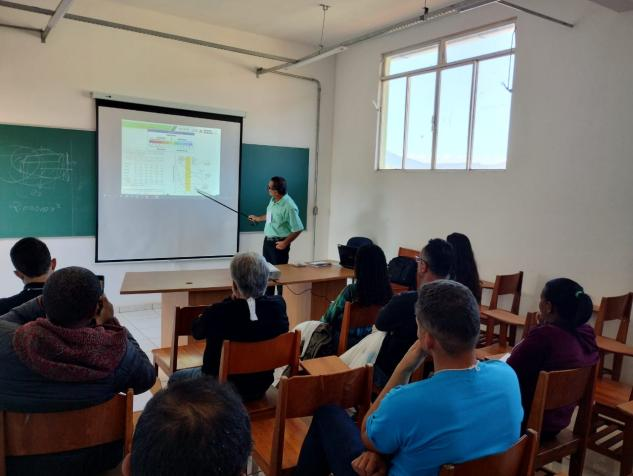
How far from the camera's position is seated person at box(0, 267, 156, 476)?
55.2 inches

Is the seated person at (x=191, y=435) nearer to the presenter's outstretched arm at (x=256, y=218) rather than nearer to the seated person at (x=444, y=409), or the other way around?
the seated person at (x=444, y=409)

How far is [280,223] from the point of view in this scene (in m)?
Result: 5.46

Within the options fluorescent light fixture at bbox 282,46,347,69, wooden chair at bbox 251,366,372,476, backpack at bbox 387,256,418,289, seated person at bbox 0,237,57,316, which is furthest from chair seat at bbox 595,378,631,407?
fluorescent light fixture at bbox 282,46,347,69

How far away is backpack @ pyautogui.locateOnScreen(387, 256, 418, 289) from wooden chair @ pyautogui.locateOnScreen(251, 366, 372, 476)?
7.20ft

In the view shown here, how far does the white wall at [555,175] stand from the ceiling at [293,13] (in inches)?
17.7

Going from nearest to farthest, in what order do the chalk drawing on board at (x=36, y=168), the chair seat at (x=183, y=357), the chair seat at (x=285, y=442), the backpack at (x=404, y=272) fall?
1. the chair seat at (x=285, y=442)
2. the chair seat at (x=183, y=357)
3. the backpack at (x=404, y=272)
4. the chalk drawing on board at (x=36, y=168)

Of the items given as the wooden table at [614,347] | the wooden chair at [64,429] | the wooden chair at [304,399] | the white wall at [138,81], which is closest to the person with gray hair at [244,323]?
the wooden chair at [304,399]

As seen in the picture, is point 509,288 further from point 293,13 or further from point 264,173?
point 293,13

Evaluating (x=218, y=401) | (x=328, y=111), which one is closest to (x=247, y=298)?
(x=218, y=401)

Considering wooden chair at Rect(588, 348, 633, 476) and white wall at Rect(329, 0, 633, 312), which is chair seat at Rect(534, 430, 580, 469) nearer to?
wooden chair at Rect(588, 348, 633, 476)

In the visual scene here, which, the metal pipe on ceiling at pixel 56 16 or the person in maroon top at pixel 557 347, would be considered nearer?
the person in maroon top at pixel 557 347

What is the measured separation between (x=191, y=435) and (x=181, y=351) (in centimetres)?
233

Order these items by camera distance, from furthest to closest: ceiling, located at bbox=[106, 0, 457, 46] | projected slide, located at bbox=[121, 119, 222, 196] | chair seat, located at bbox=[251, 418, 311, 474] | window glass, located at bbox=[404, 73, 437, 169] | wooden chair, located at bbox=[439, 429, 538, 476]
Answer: window glass, located at bbox=[404, 73, 437, 169]
projected slide, located at bbox=[121, 119, 222, 196]
ceiling, located at bbox=[106, 0, 457, 46]
chair seat, located at bbox=[251, 418, 311, 474]
wooden chair, located at bbox=[439, 429, 538, 476]

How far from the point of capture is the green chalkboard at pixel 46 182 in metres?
4.66
